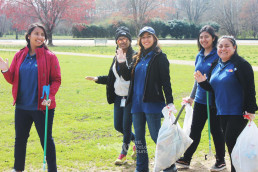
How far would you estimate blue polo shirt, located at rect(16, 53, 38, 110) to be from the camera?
3.72 metres

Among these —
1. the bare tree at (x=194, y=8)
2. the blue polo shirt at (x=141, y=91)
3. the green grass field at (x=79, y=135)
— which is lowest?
the green grass field at (x=79, y=135)

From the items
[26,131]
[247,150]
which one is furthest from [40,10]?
[247,150]

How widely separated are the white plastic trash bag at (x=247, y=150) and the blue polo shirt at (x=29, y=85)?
87.5 inches

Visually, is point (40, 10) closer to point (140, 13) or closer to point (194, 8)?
point (140, 13)

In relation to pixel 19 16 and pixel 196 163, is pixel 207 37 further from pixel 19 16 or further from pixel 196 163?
pixel 19 16

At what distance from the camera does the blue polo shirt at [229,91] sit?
364 centimetres

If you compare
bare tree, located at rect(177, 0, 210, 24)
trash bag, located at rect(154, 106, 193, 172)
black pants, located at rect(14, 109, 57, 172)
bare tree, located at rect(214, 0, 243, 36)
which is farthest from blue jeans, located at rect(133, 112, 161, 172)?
bare tree, located at rect(177, 0, 210, 24)

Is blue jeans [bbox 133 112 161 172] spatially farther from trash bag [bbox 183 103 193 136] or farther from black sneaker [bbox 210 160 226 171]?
black sneaker [bbox 210 160 226 171]

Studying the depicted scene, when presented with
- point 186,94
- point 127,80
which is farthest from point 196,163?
point 186,94

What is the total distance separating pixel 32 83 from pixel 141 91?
1.24 metres

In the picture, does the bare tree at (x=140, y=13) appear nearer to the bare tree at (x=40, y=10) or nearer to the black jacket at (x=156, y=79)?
the bare tree at (x=40, y=10)

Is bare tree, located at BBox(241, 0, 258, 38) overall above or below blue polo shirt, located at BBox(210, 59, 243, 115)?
above

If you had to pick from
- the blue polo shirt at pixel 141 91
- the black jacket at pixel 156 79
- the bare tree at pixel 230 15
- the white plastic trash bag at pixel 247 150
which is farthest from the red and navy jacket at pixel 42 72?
the bare tree at pixel 230 15

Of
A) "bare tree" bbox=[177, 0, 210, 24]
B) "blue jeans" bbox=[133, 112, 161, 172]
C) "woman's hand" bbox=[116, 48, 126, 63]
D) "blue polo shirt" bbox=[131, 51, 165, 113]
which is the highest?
"bare tree" bbox=[177, 0, 210, 24]
